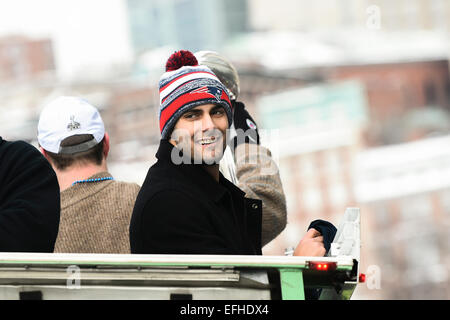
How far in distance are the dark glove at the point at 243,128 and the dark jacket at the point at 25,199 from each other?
112 cm

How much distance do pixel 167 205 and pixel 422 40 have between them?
13507 cm

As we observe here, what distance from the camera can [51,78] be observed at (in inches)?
4941

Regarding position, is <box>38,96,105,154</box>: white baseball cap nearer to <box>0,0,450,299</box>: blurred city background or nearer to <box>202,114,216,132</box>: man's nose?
<box>202,114,216,132</box>: man's nose

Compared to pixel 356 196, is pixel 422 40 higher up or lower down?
higher up

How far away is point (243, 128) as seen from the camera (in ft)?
16.2

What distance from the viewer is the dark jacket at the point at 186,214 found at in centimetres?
387

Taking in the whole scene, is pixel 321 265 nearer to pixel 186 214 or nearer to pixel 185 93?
pixel 186 214

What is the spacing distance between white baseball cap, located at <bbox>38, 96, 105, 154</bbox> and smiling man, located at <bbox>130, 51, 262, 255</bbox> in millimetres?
556

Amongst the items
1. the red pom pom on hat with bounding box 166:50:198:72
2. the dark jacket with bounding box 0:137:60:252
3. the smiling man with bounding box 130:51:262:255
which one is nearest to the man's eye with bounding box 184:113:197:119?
the smiling man with bounding box 130:51:262:255

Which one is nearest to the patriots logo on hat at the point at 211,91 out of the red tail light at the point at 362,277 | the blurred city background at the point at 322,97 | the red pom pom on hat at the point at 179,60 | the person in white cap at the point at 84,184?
the red pom pom on hat at the point at 179,60

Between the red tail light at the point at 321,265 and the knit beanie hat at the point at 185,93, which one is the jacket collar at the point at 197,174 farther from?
the red tail light at the point at 321,265

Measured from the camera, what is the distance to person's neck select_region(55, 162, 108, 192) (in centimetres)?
467

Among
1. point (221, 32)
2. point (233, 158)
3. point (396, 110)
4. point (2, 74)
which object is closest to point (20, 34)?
point (2, 74)
